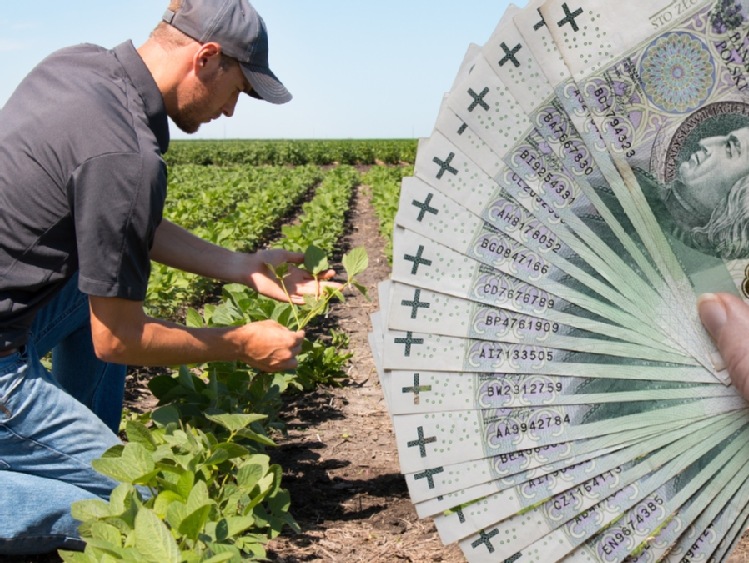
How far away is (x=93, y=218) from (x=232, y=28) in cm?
63

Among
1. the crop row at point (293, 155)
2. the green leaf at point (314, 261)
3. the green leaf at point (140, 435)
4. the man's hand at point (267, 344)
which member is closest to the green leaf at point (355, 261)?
the green leaf at point (314, 261)

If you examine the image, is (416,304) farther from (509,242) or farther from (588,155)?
(588,155)

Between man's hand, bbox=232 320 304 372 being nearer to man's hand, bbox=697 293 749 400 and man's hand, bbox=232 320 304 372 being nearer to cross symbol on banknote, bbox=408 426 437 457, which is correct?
cross symbol on banknote, bbox=408 426 437 457

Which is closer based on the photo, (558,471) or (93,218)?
(558,471)

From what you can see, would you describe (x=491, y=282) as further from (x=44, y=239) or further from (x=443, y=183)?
(x=44, y=239)

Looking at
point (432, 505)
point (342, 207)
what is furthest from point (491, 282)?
point (342, 207)

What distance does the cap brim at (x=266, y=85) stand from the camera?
232cm

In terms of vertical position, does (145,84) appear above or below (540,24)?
above

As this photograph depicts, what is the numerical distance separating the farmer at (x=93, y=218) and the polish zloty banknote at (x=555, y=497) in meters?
0.77

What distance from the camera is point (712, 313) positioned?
1.68 metres

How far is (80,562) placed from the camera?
1812mm

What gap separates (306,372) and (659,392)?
6.89 ft

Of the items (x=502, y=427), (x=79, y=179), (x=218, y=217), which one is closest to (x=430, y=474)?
(x=502, y=427)

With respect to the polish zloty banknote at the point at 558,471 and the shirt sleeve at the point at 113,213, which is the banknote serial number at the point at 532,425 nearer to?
the polish zloty banknote at the point at 558,471
